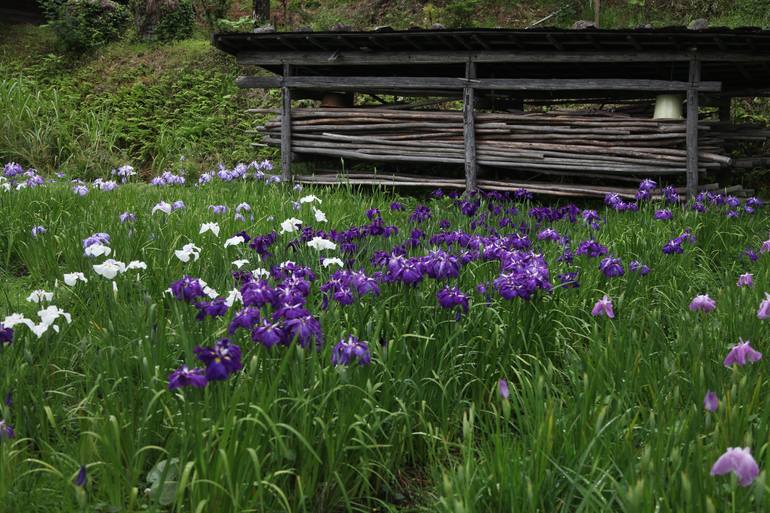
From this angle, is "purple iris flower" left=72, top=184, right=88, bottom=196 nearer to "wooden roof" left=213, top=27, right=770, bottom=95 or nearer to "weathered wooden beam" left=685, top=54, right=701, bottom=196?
"wooden roof" left=213, top=27, right=770, bottom=95

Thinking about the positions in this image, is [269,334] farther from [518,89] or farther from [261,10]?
[261,10]

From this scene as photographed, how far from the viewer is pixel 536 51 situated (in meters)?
7.73

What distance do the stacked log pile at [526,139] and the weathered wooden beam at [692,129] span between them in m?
0.14

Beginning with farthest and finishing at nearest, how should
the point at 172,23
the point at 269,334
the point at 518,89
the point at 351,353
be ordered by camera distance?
the point at 172,23, the point at 518,89, the point at 351,353, the point at 269,334

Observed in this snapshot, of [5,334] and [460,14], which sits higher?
[460,14]

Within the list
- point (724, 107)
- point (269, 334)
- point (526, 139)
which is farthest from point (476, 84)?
point (269, 334)

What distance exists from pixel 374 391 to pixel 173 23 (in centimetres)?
Result: 1406

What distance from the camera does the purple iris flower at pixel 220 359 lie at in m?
1.75

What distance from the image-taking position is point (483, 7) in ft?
49.0

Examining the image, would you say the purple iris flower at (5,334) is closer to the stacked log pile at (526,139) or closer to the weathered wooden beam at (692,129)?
the stacked log pile at (526,139)

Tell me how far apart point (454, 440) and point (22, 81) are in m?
11.6

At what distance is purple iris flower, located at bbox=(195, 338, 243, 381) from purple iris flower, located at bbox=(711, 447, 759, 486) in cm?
112

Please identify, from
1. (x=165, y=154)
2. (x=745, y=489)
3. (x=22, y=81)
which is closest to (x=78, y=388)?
(x=745, y=489)

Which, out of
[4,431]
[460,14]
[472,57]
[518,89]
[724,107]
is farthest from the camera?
[460,14]
